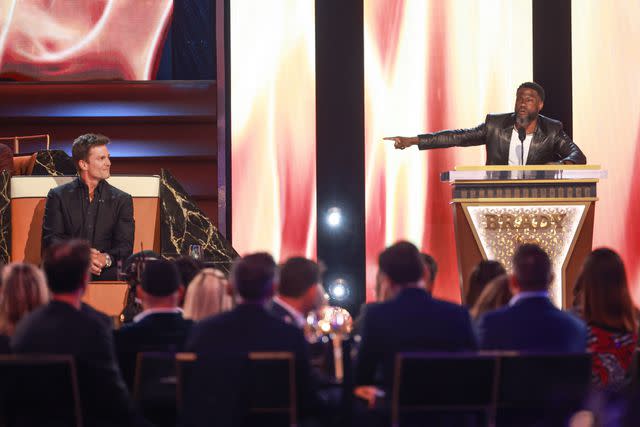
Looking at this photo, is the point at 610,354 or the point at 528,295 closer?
the point at 528,295

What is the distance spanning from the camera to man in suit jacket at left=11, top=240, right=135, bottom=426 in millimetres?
2561

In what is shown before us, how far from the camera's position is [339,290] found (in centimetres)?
646

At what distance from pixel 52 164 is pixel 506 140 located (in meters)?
2.59

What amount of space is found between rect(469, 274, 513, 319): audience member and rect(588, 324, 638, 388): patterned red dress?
289 millimetres

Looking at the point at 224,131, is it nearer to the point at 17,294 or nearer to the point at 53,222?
the point at 53,222

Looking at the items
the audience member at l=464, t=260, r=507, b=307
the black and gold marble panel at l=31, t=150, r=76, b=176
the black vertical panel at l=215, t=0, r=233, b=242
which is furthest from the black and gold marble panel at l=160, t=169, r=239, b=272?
the audience member at l=464, t=260, r=507, b=307

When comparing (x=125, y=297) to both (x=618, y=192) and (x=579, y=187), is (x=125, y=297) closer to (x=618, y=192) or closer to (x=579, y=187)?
(x=579, y=187)

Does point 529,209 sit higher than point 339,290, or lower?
higher

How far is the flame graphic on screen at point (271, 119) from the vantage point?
6.93 m

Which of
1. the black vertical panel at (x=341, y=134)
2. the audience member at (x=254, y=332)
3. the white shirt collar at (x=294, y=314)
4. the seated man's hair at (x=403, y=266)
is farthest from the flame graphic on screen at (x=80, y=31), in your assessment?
the audience member at (x=254, y=332)

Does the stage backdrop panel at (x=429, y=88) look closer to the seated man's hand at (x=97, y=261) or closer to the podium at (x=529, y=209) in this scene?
the podium at (x=529, y=209)

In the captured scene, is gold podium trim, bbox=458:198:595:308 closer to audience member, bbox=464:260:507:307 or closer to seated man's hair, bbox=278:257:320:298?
audience member, bbox=464:260:507:307

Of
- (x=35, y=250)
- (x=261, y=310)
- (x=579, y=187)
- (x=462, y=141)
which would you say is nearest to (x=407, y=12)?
(x=462, y=141)

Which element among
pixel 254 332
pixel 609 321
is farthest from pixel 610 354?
pixel 254 332
